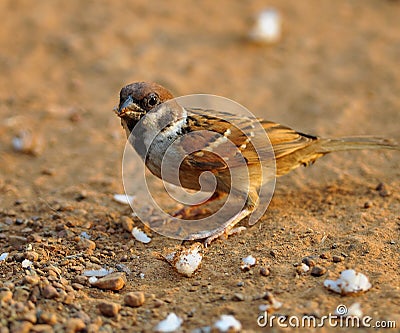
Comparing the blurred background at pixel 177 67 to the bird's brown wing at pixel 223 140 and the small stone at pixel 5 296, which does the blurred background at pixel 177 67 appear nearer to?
the bird's brown wing at pixel 223 140

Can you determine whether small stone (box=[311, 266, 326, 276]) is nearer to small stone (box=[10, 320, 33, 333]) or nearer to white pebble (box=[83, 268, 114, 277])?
white pebble (box=[83, 268, 114, 277])

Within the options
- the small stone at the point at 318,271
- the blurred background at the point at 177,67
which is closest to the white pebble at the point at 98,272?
the small stone at the point at 318,271

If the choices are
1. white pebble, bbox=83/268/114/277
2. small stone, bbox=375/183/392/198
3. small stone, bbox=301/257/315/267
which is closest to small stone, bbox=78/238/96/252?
white pebble, bbox=83/268/114/277

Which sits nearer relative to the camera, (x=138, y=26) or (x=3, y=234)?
(x=3, y=234)

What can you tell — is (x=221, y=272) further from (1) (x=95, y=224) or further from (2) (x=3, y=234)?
(2) (x=3, y=234)

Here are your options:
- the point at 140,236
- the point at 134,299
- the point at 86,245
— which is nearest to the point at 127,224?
the point at 140,236

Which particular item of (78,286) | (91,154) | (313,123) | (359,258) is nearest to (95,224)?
(78,286)
